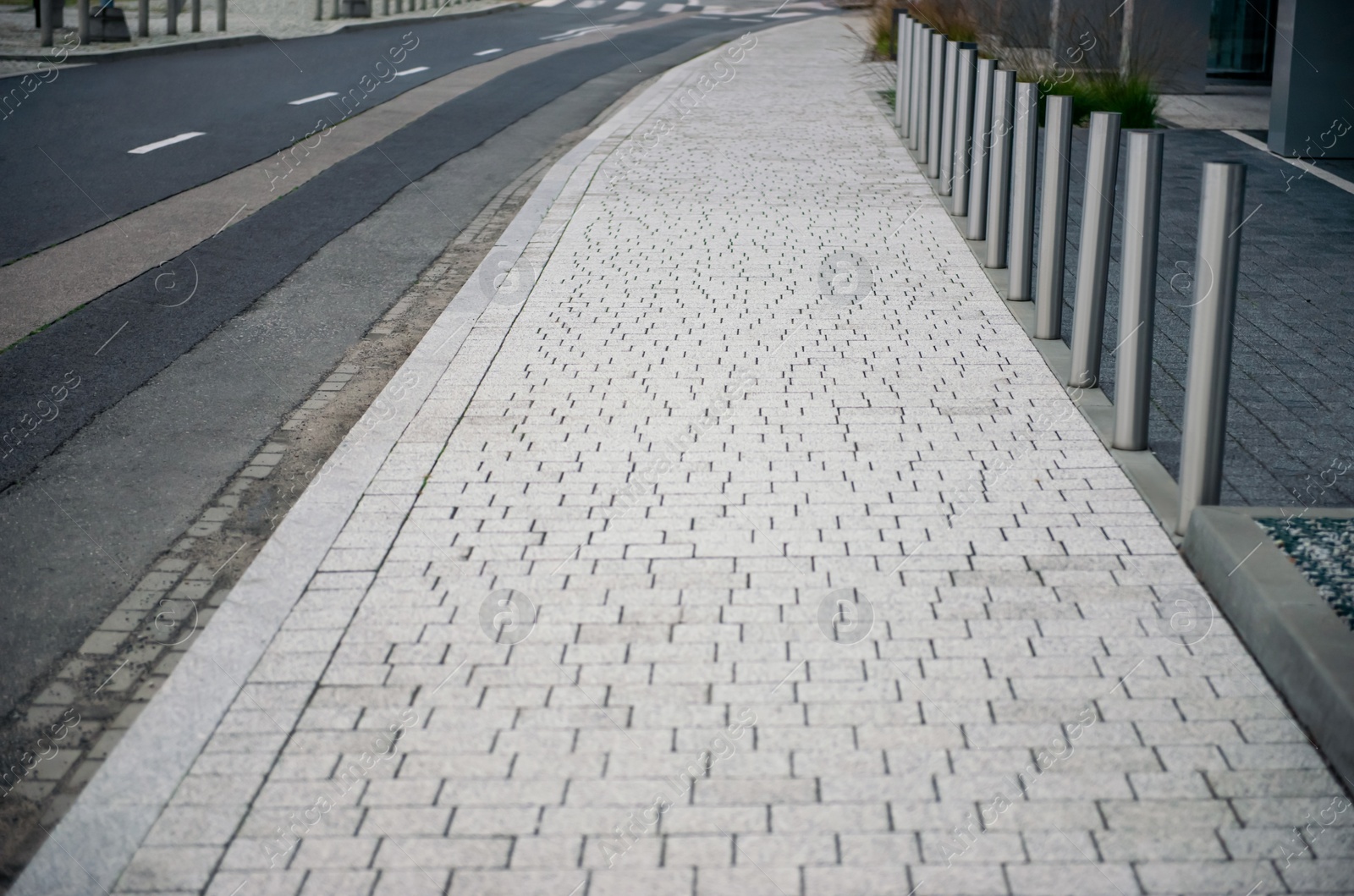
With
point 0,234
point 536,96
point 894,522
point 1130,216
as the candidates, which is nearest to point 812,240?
point 1130,216

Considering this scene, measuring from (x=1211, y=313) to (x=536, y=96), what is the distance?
1617 cm

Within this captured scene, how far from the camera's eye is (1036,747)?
3680 mm

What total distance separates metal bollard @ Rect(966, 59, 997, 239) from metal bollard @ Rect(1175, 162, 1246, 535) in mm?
5176

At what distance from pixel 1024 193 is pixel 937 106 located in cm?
484

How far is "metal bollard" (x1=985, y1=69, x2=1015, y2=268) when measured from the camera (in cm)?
914

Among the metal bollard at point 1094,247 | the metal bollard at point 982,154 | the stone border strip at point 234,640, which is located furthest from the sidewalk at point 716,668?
the metal bollard at point 982,154

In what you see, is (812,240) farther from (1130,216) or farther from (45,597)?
(45,597)

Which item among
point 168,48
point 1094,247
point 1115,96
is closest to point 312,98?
point 168,48

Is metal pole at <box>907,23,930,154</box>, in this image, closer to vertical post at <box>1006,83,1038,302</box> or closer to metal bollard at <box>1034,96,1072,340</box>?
vertical post at <box>1006,83,1038,302</box>

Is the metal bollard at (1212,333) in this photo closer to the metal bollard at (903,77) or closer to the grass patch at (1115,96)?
the grass patch at (1115,96)

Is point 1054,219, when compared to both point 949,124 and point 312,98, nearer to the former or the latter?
point 949,124

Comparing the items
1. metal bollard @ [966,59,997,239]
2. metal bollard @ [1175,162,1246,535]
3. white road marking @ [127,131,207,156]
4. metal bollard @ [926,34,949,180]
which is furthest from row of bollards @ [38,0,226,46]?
metal bollard @ [1175,162,1246,535]

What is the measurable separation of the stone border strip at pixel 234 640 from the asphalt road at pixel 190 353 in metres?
0.54

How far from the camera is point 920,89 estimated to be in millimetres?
14328
